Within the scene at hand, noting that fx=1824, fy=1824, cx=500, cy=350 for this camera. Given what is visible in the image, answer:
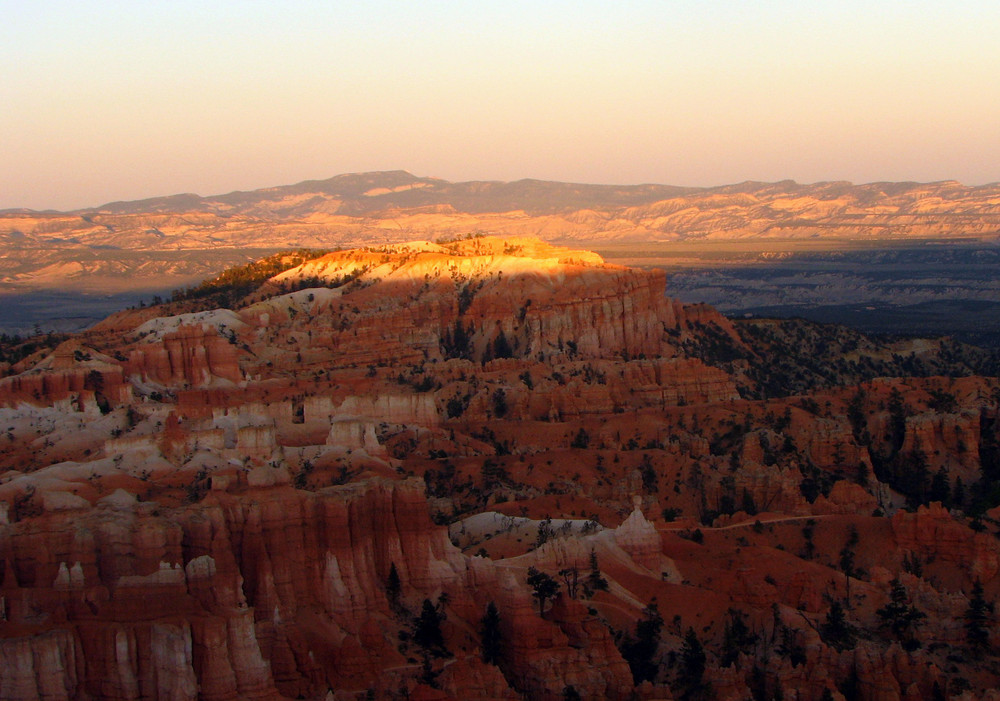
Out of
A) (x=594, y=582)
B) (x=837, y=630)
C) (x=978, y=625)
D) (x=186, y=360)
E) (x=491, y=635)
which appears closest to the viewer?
(x=491, y=635)

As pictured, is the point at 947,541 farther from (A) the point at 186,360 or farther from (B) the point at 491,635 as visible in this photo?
(A) the point at 186,360

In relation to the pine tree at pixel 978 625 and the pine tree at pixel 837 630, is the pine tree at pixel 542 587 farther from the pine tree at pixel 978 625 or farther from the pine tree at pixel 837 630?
the pine tree at pixel 978 625

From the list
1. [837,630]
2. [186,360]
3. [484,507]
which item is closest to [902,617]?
[837,630]

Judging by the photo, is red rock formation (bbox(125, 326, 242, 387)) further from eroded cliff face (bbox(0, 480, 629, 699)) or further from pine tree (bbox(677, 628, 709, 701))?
pine tree (bbox(677, 628, 709, 701))

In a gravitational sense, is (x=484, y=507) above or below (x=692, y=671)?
below

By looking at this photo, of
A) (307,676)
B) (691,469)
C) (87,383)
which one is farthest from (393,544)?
(87,383)

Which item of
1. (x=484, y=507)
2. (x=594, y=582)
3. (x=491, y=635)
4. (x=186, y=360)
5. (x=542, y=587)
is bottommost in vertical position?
(x=484, y=507)

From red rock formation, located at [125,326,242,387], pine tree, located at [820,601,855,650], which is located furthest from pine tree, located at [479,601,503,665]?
red rock formation, located at [125,326,242,387]

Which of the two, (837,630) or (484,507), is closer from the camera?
(837,630)

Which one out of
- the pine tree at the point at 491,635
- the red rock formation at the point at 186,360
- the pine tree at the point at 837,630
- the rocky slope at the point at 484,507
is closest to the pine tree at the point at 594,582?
the rocky slope at the point at 484,507
